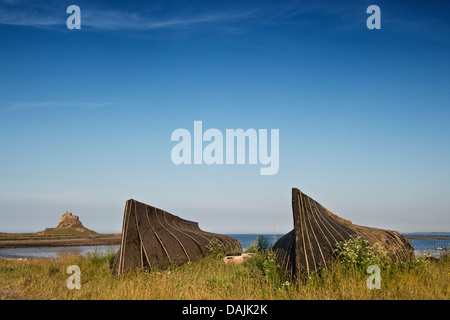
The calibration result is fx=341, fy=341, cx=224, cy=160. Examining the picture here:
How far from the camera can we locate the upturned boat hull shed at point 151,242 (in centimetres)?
1280

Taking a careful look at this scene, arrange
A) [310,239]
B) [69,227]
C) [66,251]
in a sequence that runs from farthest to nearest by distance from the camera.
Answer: [69,227] < [66,251] < [310,239]

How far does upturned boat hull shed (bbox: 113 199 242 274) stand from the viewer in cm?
1280

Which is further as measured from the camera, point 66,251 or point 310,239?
point 66,251

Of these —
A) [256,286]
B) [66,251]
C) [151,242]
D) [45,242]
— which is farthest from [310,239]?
[45,242]

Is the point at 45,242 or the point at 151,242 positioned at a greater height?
the point at 151,242

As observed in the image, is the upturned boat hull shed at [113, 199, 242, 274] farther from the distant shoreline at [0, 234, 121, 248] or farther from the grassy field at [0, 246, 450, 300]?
the distant shoreline at [0, 234, 121, 248]

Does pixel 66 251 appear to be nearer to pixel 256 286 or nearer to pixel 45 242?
pixel 45 242

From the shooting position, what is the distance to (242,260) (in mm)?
14211

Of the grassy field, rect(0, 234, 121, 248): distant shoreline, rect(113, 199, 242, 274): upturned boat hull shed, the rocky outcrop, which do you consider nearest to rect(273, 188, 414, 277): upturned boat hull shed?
the grassy field

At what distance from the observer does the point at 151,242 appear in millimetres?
13539

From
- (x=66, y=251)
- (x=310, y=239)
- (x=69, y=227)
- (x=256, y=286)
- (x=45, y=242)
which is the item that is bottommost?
(x=69, y=227)
